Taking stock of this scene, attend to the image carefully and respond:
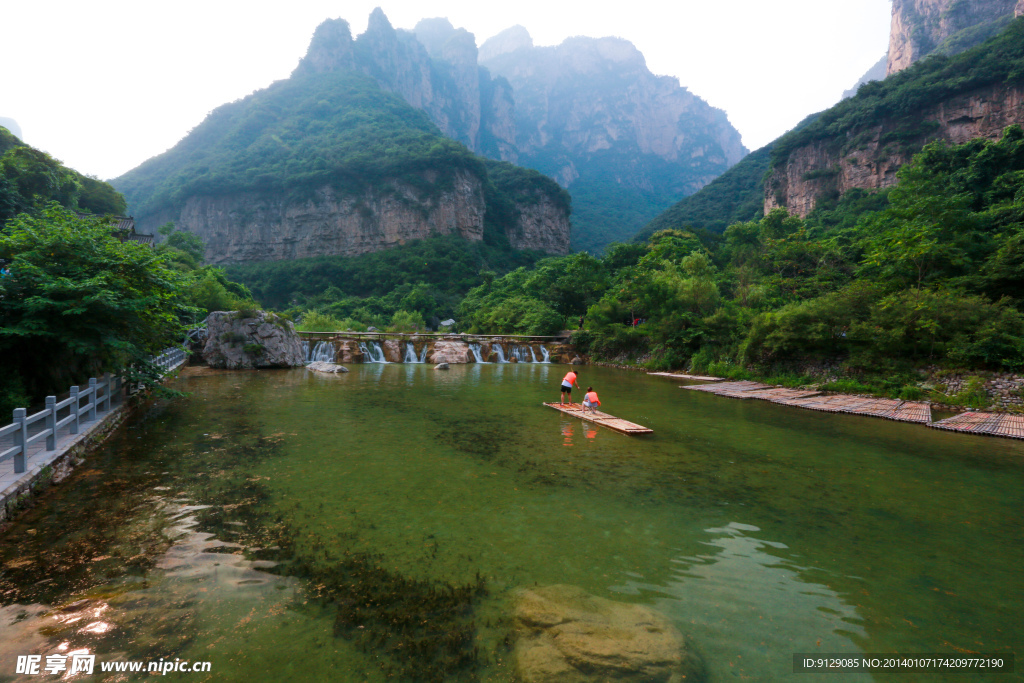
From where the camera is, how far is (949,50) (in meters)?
59.7

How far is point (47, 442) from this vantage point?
269 inches

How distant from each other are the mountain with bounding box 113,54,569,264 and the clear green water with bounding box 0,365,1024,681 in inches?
2667

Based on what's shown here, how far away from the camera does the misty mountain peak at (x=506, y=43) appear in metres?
184

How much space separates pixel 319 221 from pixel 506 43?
160086 millimetres

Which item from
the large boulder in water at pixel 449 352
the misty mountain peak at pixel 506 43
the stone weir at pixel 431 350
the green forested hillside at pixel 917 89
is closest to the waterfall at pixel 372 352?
the stone weir at pixel 431 350

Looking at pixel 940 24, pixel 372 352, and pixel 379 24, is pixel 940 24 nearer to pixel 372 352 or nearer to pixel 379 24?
pixel 372 352

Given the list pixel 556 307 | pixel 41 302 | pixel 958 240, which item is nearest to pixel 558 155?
pixel 556 307

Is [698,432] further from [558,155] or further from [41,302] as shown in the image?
[558,155]

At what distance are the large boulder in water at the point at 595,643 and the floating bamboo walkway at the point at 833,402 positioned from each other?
539 inches

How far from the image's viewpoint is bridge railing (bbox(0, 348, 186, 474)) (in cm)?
581

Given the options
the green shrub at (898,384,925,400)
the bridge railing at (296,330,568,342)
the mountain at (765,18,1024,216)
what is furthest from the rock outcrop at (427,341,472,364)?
the mountain at (765,18,1024,216)

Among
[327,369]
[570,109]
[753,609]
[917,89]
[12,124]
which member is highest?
[570,109]

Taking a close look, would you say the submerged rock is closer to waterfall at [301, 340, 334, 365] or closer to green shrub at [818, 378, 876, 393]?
waterfall at [301, 340, 334, 365]

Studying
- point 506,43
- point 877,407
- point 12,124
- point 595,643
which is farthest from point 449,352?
point 12,124
